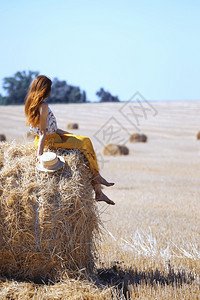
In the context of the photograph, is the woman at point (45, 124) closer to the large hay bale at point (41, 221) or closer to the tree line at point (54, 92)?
the large hay bale at point (41, 221)

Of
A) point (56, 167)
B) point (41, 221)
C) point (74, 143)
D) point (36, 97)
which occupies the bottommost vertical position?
point (41, 221)

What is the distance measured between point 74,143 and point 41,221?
87 cm

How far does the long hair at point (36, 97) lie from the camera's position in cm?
441

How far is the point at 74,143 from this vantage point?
14.5 ft

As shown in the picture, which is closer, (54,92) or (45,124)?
(45,124)

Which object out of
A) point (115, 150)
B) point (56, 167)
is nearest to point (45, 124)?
point (56, 167)

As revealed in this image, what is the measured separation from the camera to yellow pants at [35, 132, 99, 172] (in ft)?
14.5

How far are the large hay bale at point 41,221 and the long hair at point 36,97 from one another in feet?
1.55

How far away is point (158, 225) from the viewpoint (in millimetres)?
6645

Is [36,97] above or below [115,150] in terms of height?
above

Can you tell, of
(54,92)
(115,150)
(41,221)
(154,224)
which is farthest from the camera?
(54,92)

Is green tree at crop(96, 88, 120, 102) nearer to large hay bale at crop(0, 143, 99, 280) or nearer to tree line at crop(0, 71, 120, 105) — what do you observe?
tree line at crop(0, 71, 120, 105)

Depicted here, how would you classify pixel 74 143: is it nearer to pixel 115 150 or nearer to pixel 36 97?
pixel 36 97

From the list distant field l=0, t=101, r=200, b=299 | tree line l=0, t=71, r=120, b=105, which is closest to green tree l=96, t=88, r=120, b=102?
tree line l=0, t=71, r=120, b=105
